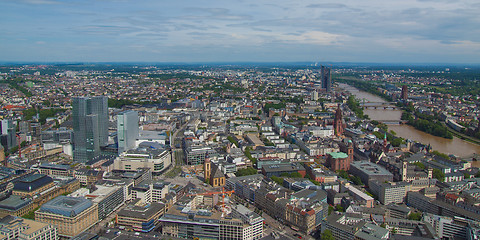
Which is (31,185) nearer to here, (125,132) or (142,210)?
(142,210)

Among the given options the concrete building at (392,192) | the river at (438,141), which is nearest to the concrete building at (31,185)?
the concrete building at (392,192)

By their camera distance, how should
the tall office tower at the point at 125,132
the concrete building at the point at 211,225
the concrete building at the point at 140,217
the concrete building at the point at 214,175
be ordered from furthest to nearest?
1. the tall office tower at the point at 125,132
2. the concrete building at the point at 214,175
3. the concrete building at the point at 140,217
4. the concrete building at the point at 211,225

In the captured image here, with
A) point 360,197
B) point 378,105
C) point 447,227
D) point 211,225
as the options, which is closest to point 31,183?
point 211,225

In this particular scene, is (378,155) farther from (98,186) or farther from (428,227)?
(98,186)

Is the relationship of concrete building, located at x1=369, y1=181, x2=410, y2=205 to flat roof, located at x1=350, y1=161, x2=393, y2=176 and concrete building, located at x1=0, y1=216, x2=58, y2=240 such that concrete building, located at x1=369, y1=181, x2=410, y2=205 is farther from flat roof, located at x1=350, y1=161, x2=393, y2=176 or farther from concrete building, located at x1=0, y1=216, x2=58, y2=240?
concrete building, located at x1=0, y1=216, x2=58, y2=240

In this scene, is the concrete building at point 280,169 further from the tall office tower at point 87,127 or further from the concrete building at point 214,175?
the tall office tower at point 87,127

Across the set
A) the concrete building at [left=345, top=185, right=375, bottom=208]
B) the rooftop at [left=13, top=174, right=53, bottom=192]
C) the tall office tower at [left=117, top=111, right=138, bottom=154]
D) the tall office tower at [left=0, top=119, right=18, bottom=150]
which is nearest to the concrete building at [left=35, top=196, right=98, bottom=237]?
the rooftop at [left=13, top=174, right=53, bottom=192]
